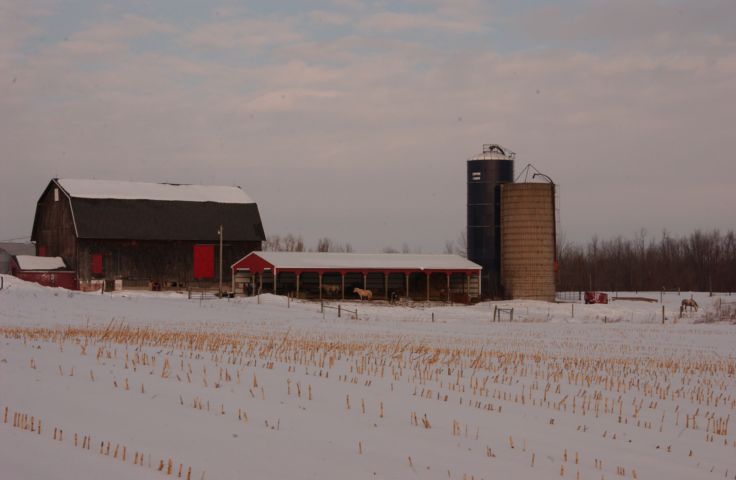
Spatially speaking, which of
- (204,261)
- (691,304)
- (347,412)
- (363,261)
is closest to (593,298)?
(691,304)

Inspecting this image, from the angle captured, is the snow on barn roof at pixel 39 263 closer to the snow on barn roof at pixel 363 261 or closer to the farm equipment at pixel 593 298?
the snow on barn roof at pixel 363 261

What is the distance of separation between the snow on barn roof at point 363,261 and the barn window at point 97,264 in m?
9.11

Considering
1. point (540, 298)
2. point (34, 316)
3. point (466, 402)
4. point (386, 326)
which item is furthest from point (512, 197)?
point (466, 402)

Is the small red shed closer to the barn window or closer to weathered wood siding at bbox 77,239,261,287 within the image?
weathered wood siding at bbox 77,239,261,287

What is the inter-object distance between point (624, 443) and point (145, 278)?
55857 mm

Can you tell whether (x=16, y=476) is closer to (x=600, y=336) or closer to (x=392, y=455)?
(x=392, y=455)

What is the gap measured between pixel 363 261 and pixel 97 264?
17970 millimetres

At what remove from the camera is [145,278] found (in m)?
64.8

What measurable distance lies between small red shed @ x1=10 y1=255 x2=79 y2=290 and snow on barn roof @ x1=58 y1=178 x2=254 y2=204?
527 centimetres

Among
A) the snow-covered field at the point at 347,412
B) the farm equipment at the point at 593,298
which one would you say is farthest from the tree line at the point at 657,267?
the snow-covered field at the point at 347,412

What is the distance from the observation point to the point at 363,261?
6488 centimetres

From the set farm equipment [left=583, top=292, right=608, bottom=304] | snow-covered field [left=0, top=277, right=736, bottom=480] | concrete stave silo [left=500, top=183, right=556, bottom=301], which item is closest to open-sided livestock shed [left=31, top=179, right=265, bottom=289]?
concrete stave silo [left=500, top=183, right=556, bottom=301]

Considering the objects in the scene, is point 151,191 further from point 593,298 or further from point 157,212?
point 593,298

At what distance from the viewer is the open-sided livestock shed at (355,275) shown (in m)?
62.2
